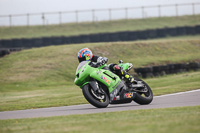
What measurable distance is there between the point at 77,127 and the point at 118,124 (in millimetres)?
625

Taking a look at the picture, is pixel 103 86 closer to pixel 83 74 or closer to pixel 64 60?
pixel 83 74

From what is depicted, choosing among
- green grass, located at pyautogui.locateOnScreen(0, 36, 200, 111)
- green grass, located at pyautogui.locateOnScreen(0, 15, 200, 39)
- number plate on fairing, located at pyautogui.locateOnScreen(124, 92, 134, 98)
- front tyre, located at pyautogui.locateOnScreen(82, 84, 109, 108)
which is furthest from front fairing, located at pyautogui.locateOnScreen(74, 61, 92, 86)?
green grass, located at pyautogui.locateOnScreen(0, 15, 200, 39)

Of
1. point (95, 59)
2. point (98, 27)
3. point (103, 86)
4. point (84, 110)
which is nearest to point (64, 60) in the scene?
point (95, 59)

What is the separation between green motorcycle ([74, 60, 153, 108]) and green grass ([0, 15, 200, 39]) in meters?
34.2

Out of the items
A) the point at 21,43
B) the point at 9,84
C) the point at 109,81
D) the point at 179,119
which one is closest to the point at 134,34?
the point at 21,43

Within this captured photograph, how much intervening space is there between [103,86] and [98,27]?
37.6m

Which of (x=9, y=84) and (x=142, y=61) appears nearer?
(x=9, y=84)

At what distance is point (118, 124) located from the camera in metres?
5.75

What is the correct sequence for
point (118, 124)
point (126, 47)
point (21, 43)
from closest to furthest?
point (118, 124) → point (126, 47) → point (21, 43)

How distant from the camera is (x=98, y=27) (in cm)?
4669

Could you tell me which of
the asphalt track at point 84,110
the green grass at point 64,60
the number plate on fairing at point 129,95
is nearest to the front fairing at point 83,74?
the asphalt track at point 84,110

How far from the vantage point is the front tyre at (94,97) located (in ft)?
29.3

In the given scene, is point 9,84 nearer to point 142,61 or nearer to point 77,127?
point 142,61

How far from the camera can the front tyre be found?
8.94 meters
